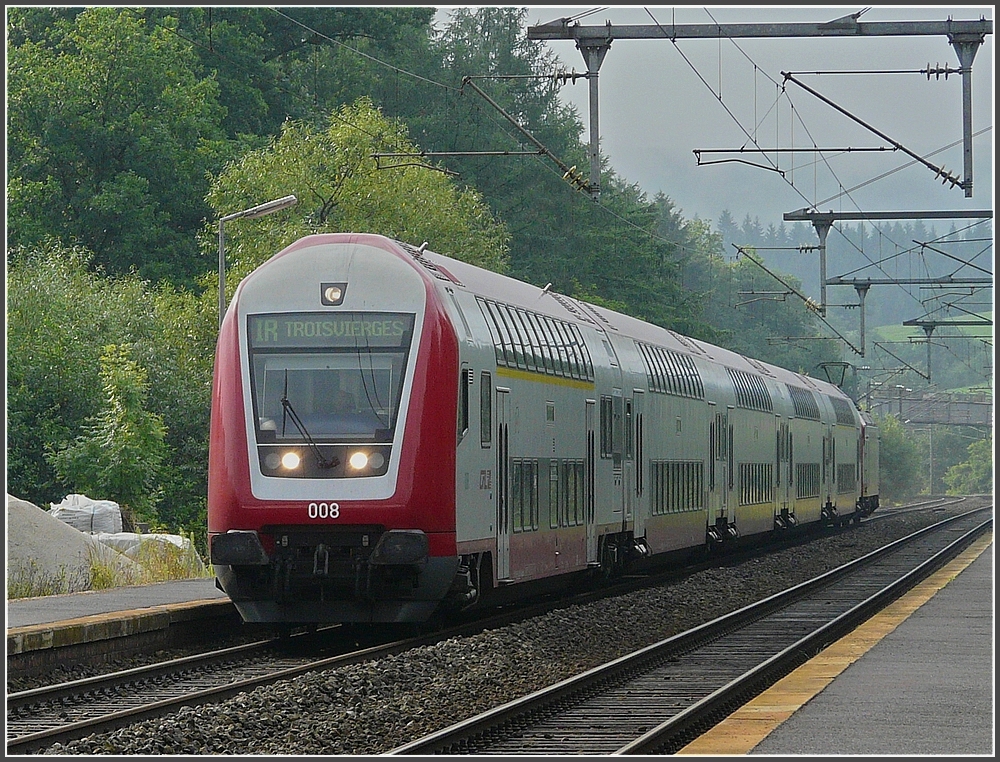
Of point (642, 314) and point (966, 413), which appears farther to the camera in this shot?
point (966, 413)

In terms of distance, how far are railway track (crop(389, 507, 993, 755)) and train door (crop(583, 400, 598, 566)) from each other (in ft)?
7.05

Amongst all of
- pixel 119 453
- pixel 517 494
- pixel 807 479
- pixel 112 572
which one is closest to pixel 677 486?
pixel 112 572

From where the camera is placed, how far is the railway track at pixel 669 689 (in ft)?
36.9

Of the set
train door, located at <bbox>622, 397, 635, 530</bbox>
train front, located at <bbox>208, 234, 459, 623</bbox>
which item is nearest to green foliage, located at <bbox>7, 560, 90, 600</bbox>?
train front, located at <bbox>208, 234, 459, 623</bbox>

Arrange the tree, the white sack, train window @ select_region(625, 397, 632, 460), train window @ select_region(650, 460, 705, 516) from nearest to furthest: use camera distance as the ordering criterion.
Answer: train window @ select_region(625, 397, 632, 460)
train window @ select_region(650, 460, 705, 516)
the white sack
the tree

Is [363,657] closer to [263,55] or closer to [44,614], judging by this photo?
[44,614]

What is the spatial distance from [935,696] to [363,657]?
17.8 feet

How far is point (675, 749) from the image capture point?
36.2ft

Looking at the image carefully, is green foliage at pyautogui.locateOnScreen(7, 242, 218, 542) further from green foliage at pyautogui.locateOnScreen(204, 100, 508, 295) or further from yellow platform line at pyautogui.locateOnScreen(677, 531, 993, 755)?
yellow platform line at pyautogui.locateOnScreen(677, 531, 993, 755)

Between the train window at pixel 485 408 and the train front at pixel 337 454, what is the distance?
954 millimetres

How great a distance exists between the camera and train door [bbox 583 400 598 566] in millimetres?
21766

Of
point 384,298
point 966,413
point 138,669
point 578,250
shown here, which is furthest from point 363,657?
point 966,413

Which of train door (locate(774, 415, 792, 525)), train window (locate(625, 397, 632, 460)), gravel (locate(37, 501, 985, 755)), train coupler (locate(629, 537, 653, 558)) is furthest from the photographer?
train door (locate(774, 415, 792, 525))

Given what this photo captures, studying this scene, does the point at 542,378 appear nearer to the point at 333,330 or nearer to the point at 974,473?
the point at 333,330
